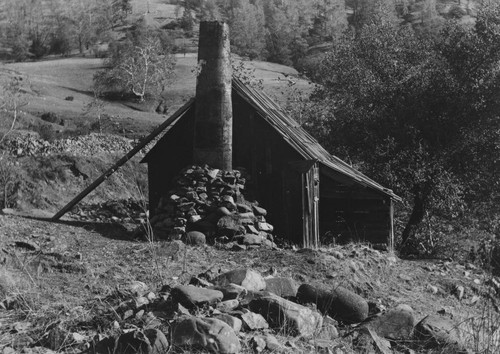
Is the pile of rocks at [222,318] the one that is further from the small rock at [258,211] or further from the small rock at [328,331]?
the small rock at [258,211]

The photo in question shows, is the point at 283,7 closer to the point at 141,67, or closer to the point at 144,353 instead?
the point at 141,67

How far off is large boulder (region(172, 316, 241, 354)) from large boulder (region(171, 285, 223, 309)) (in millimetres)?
599

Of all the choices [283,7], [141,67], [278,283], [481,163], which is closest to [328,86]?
[481,163]

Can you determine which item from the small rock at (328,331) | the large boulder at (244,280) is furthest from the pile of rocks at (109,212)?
the small rock at (328,331)

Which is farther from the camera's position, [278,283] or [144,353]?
[278,283]

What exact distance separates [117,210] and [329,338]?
11.9 meters

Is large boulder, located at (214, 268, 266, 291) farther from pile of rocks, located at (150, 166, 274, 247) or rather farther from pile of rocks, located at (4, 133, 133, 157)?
pile of rocks, located at (4, 133, 133, 157)

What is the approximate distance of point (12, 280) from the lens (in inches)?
307

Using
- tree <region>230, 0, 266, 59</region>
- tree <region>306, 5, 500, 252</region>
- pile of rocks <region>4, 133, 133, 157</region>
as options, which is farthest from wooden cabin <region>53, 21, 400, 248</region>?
tree <region>230, 0, 266, 59</region>

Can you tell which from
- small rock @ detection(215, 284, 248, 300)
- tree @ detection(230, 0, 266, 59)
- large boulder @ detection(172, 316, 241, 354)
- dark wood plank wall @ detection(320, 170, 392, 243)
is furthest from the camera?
tree @ detection(230, 0, 266, 59)

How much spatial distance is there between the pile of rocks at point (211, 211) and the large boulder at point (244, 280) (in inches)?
178

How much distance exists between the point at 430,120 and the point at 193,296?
14.7 metres

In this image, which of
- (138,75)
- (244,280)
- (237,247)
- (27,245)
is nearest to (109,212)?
(237,247)

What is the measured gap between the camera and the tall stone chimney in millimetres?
13949
